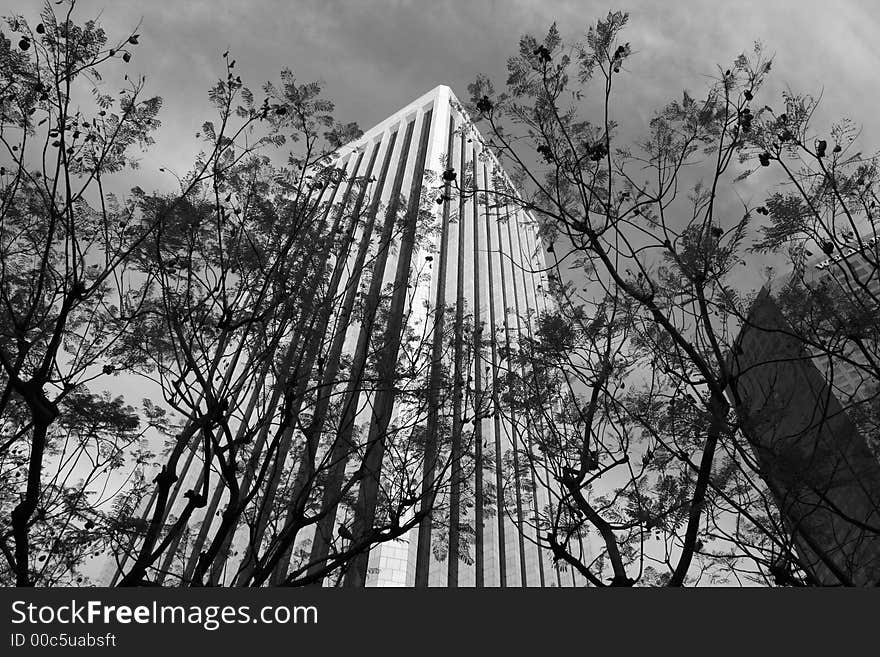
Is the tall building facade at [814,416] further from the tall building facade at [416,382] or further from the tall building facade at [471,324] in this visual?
the tall building facade at [471,324]

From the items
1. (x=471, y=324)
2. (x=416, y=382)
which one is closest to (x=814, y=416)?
(x=416, y=382)

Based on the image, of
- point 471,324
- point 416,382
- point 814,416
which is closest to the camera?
point 814,416

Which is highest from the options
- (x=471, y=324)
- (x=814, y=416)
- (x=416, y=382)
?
(x=471, y=324)

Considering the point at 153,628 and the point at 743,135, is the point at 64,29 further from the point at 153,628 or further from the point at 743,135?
the point at 743,135

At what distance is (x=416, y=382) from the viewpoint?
446 inches

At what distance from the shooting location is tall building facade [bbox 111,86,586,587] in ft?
25.1

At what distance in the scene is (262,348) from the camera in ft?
23.8

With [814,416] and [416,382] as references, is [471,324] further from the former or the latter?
[814,416]

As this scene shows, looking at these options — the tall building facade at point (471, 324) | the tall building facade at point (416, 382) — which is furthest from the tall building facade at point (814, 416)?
the tall building facade at point (471, 324)

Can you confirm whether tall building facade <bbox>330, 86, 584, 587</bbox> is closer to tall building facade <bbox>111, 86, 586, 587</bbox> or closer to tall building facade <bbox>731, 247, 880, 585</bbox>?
tall building facade <bbox>111, 86, 586, 587</bbox>

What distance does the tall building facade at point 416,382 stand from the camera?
7.65 metres

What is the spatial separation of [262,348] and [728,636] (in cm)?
596

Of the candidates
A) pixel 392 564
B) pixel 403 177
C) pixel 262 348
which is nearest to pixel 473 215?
pixel 403 177

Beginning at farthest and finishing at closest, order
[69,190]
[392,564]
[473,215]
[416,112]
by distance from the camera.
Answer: [416,112] < [473,215] < [392,564] < [69,190]
